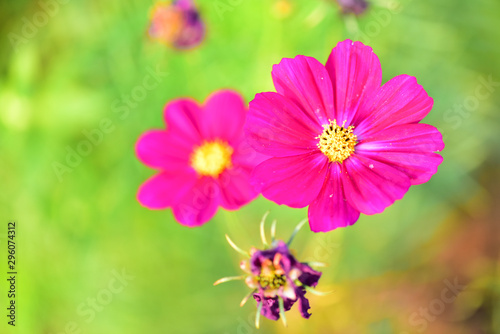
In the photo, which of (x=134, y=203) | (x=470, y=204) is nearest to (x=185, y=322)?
(x=134, y=203)

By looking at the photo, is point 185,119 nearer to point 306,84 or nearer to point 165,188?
point 165,188

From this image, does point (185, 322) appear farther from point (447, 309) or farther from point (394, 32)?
point (394, 32)

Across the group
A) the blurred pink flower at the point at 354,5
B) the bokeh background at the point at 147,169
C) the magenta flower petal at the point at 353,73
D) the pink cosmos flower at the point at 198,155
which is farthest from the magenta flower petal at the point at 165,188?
the blurred pink flower at the point at 354,5

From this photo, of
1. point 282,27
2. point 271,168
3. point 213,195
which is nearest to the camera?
point 271,168

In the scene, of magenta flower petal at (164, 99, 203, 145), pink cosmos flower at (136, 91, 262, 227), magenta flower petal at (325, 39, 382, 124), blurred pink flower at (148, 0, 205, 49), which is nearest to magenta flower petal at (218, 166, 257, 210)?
pink cosmos flower at (136, 91, 262, 227)

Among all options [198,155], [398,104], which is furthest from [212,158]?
[398,104]

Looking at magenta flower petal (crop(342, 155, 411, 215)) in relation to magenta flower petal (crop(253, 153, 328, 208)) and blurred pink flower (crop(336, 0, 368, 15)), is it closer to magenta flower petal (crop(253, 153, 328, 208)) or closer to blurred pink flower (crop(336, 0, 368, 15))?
magenta flower petal (crop(253, 153, 328, 208))

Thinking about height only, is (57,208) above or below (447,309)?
above
